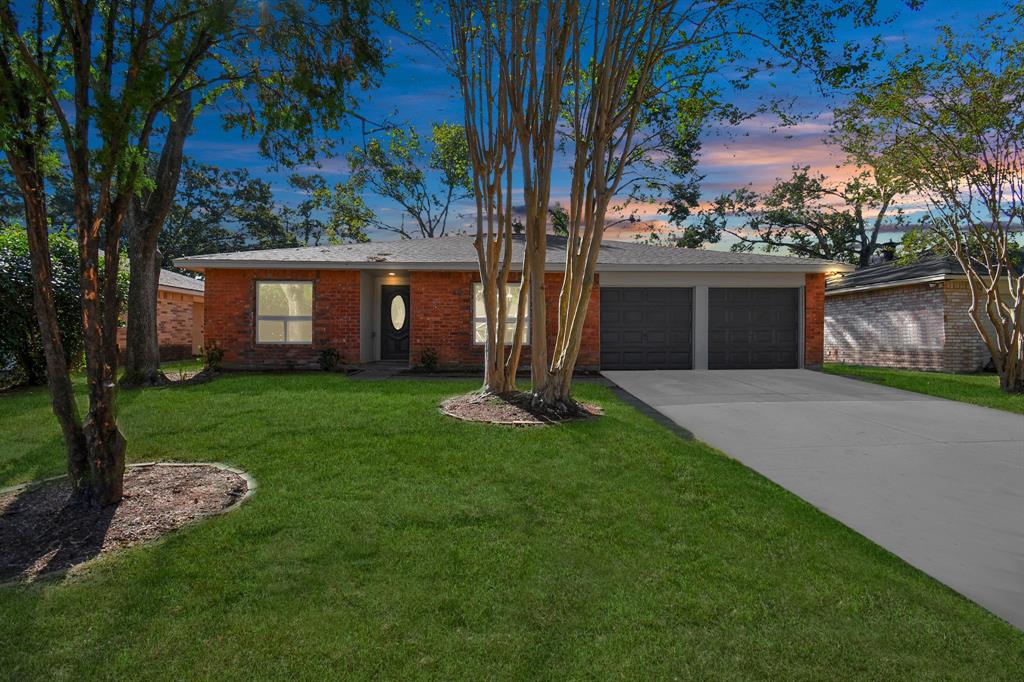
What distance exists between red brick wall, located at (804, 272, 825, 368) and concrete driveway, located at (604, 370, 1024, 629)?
3.02 metres

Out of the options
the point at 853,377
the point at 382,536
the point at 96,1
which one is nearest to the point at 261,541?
the point at 382,536

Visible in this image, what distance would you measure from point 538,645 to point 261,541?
1848 millimetres

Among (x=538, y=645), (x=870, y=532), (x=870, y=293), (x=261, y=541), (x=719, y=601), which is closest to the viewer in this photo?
(x=538, y=645)

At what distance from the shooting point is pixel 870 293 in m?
17.3

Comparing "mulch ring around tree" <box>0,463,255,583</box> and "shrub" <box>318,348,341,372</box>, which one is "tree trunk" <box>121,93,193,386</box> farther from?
"mulch ring around tree" <box>0,463,255,583</box>

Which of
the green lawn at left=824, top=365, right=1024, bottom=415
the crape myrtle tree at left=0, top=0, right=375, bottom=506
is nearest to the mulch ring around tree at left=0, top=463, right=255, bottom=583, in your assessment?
the crape myrtle tree at left=0, top=0, right=375, bottom=506

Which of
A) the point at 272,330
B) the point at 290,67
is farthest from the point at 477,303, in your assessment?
the point at 290,67

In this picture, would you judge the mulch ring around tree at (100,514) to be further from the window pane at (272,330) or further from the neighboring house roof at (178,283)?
the neighboring house roof at (178,283)

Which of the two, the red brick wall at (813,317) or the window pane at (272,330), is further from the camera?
the red brick wall at (813,317)

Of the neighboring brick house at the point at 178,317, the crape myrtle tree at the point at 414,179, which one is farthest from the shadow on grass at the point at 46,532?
the crape myrtle tree at the point at 414,179

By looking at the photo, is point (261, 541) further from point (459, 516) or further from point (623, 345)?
point (623, 345)

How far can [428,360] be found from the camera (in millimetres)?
12078

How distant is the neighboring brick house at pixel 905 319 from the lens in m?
14.5

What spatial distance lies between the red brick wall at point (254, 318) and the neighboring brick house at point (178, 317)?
4138 millimetres
